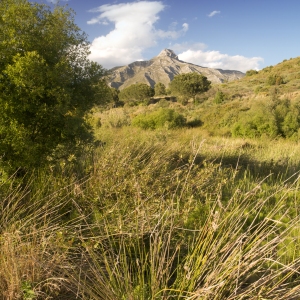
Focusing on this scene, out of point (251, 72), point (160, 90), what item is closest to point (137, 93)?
point (160, 90)

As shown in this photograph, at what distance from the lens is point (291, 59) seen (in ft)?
157

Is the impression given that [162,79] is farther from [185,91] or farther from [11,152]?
[11,152]

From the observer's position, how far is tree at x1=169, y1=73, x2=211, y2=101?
36188 millimetres

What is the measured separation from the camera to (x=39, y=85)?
411 cm

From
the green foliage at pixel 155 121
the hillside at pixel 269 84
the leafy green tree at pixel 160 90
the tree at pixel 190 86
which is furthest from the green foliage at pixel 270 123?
the leafy green tree at pixel 160 90

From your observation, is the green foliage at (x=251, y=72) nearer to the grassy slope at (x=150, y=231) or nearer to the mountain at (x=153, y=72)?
the grassy slope at (x=150, y=231)

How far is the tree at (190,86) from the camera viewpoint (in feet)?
119

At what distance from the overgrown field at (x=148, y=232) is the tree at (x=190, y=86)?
2914cm

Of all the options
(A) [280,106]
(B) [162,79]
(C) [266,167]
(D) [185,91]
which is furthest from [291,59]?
(B) [162,79]

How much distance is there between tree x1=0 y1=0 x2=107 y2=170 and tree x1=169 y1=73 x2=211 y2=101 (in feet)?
106

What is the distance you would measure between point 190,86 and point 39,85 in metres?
33.7

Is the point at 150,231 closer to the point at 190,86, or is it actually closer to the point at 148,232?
the point at 148,232

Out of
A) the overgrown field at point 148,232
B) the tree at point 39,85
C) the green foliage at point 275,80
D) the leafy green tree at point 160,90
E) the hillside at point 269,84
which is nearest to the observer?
the overgrown field at point 148,232

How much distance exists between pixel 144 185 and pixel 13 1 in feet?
11.3
